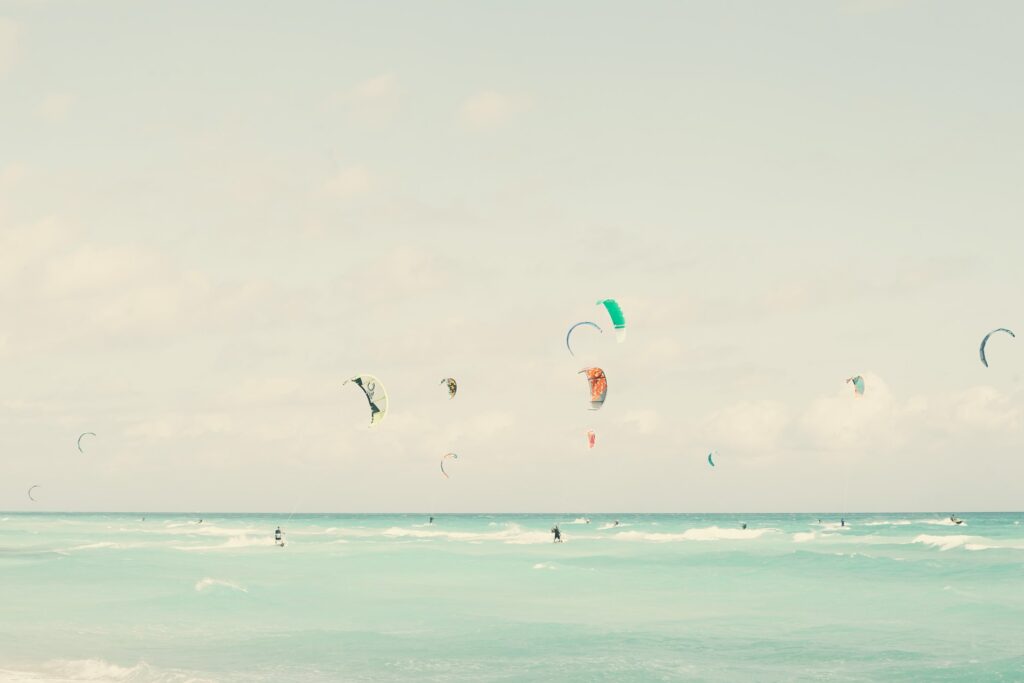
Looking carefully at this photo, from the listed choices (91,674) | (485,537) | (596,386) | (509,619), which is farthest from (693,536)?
(91,674)

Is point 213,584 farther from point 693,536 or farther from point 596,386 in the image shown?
point 693,536

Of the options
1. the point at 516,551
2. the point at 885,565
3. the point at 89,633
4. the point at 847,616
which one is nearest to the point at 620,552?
the point at 516,551

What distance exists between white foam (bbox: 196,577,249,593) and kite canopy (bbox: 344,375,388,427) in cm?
734

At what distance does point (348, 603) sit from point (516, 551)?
97.2 feet

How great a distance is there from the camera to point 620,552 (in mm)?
57844

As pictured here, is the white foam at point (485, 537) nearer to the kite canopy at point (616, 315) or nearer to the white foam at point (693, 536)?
the white foam at point (693, 536)

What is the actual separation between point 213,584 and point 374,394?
906 cm

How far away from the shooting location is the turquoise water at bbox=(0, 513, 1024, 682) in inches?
749

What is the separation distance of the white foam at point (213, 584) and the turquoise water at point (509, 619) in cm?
7

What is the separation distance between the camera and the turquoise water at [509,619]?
19.0 m

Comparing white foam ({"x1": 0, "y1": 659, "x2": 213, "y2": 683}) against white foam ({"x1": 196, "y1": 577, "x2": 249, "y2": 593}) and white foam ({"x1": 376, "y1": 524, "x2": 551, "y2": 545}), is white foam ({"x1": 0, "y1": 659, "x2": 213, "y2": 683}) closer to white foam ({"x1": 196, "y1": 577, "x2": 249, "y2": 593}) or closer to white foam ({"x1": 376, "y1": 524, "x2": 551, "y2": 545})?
white foam ({"x1": 196, "y1": 577, "x2": 249, "y2": 593})

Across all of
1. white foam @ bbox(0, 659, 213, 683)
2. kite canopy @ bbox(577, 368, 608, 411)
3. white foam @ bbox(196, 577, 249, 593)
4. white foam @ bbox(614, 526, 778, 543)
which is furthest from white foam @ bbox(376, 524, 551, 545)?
white foam @ bbox(0, 659, 213, 683)

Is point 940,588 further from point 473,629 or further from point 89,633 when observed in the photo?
point 89,633

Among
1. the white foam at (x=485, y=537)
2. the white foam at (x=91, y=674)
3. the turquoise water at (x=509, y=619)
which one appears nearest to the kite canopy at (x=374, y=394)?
the turquoise water at (x=509, y=619)
